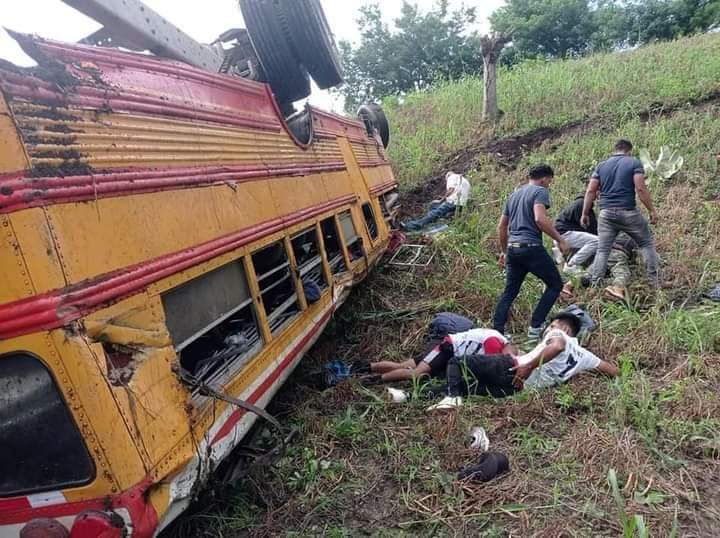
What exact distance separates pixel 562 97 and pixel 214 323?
11.2 meters

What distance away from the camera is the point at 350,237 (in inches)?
185

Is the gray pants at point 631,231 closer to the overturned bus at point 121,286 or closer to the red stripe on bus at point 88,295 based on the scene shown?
the overturned bus at point 121,286

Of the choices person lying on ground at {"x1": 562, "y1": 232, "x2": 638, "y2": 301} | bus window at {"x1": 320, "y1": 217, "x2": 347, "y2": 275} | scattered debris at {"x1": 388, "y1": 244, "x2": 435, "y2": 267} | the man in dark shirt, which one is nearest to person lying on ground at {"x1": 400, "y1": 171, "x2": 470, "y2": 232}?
scattered debris at {"x1": 388, "y1": 244, "x2": 435, "y2": 267}

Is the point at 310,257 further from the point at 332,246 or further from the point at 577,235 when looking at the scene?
the point at 577,235

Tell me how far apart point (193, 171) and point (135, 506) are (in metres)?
1.42

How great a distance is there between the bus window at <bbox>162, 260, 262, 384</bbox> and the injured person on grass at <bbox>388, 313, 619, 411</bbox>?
1410 mm

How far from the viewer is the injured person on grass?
346 cm

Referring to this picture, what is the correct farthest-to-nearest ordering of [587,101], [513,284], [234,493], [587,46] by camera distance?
[587,46] < [587,101] < [513,284] < [234,493]

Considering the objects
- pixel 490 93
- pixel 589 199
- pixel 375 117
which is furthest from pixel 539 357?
pixel 490 93

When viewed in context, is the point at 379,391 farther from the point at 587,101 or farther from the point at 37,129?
the point at 587,101

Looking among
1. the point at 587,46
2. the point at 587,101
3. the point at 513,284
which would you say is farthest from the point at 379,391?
the point at 587,46

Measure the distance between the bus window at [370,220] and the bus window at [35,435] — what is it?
417 centimetres

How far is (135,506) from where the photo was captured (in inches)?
61.3

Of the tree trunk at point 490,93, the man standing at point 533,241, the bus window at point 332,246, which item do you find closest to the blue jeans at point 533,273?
the man standing at point 533,241
